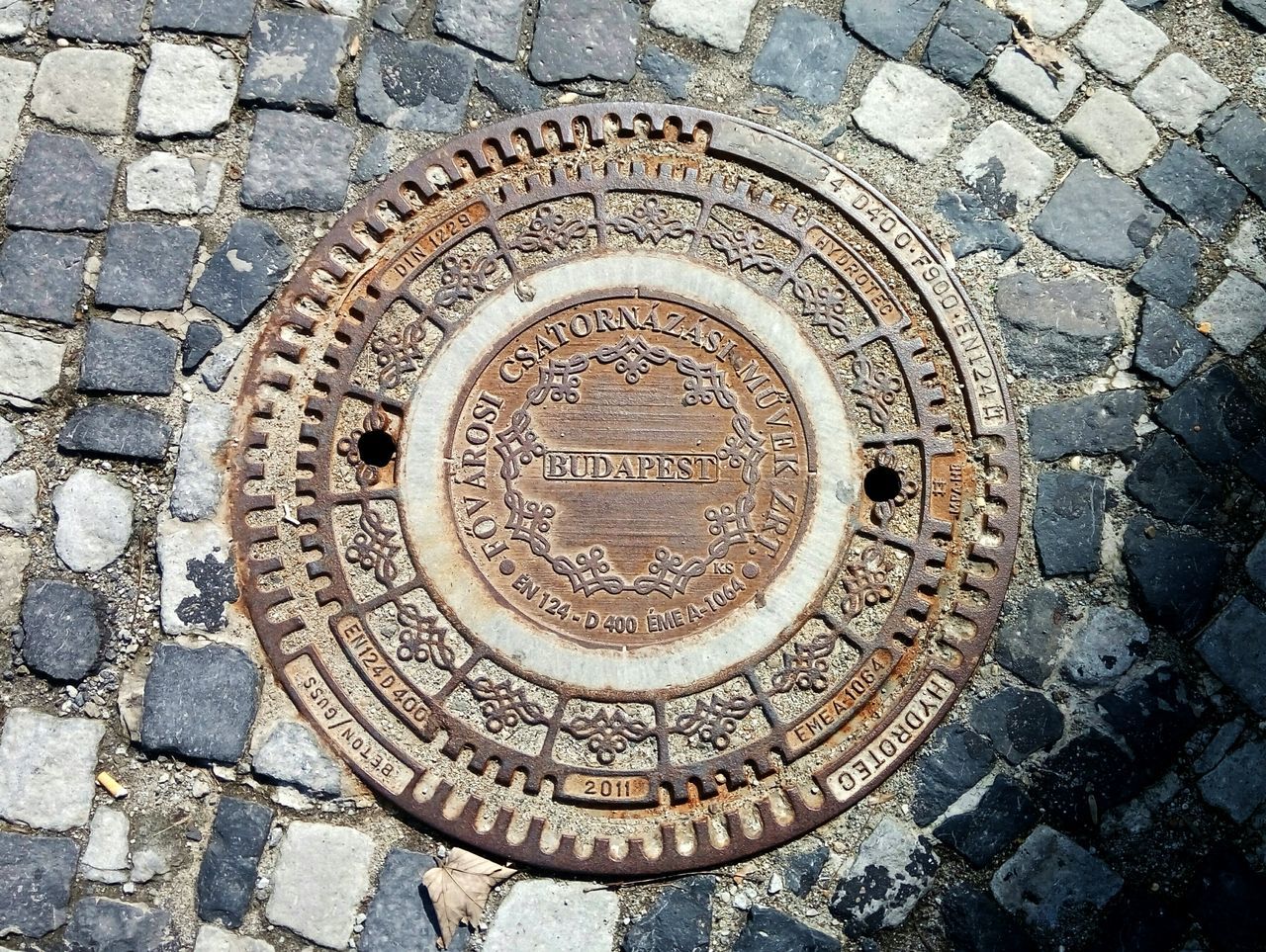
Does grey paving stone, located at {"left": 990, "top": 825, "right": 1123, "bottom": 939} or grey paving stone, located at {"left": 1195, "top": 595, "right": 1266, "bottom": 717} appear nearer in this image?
grey paving stone, located at {"left": 990, "top": 825, "right": 1123, "bottom": 939}

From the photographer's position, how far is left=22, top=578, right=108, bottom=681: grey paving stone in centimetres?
275

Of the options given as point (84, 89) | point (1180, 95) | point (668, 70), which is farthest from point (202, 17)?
point (1180, 95)

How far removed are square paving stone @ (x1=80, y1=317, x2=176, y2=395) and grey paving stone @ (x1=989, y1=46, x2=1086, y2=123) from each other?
7.91 ft

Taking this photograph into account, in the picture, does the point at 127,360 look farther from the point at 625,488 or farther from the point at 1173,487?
the point at 1173,487

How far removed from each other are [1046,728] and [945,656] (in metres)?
→ 0.32

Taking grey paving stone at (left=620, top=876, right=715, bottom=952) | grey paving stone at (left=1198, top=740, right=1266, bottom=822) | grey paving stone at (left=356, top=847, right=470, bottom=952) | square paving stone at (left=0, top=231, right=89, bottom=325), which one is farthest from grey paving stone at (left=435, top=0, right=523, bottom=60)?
grey paving stone at (left=1198, top=740, right=1266, bottom=822)

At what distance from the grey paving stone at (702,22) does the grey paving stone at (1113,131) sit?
98 cm

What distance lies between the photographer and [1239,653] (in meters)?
2.89

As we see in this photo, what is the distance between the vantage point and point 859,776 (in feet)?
9.15

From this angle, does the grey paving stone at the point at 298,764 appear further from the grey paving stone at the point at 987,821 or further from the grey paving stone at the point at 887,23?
the grey paving stone at the point at 887,23

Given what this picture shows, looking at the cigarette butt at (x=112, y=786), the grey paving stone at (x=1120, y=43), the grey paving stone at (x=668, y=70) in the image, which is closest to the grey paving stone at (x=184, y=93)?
the grey paving stone at (x=668, y=70)

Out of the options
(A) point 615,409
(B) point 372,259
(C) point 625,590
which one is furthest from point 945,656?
(B) point 372,259

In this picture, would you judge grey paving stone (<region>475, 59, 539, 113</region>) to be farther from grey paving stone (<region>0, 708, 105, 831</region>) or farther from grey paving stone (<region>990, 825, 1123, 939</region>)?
grey paving stone (<region>990, 825, 1123, 939</region>)

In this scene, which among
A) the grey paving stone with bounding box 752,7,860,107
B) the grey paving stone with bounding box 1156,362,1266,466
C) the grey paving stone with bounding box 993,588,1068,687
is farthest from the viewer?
the grey paving stone with bounding box 752,7,860,107
